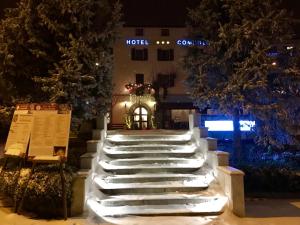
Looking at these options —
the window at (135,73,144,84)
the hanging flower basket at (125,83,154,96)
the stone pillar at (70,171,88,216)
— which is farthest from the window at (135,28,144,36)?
the stone pillar at (70,171,88,216)

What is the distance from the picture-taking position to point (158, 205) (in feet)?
26.9

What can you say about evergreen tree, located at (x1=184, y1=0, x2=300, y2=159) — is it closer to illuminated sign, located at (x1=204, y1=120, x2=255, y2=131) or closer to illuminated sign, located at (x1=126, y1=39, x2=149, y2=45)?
illuminated sign, located at (x1=204, y1=120, x2=255, y2=131)

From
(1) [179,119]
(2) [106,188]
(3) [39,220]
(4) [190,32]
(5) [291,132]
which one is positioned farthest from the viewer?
(1) [179,119]

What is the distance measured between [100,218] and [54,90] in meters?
3.52

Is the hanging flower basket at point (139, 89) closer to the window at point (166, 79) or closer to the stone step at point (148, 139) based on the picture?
the window at point (166, 79)

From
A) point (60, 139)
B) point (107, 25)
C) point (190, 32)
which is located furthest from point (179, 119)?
point (60, 139)

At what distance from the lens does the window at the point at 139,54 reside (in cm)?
3253

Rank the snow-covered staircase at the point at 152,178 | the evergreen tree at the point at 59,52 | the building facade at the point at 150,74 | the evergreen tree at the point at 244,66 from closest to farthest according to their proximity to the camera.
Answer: the snow-covered staircase at the point at 152,178 → the evergreen tree at the point at 59,52 → the evergreen tree at the point at 244,66 → the building facade at the point at 150,74

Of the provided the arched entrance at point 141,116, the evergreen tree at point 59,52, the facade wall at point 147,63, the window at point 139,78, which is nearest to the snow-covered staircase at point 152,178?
the evergreen tree at point 59,52

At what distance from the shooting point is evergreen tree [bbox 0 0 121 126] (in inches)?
367

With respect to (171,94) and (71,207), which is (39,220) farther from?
(171,94)

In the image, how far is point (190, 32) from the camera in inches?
496

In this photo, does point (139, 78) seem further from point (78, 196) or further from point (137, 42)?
point (78, 196)

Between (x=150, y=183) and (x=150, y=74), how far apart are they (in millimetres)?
23803
